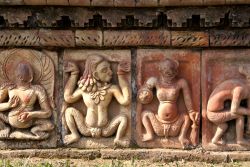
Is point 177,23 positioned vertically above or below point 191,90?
above

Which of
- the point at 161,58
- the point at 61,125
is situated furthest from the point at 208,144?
the point at 61,125

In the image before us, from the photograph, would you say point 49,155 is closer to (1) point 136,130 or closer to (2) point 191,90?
(1) point 136,130

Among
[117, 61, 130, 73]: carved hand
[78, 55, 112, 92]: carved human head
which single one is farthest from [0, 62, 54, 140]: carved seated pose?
[117, 61, 130, 73]: carved hand

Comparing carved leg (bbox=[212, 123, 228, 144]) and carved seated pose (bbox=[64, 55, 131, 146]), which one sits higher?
carved seated pose (bbox=[64, 55, 131, 146])

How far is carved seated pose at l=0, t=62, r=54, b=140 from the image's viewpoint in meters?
6.26

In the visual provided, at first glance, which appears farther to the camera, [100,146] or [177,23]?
[100,146]

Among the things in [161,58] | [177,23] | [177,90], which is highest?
[177,23]

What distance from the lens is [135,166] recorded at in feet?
20.0

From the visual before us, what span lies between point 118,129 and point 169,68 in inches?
38.5

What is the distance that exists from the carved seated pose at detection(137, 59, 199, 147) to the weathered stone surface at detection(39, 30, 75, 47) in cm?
106

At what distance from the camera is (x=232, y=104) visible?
6023 millimetres

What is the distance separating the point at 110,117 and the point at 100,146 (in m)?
0.39

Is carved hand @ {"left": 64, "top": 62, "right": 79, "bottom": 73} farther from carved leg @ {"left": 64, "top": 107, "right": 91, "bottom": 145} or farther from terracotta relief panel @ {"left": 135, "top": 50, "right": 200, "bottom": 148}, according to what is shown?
terracotta relief panel @ {"left": 135, "top": 50, "right": 200, "bottom": 148}

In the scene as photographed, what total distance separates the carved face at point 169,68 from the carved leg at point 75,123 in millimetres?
1158
